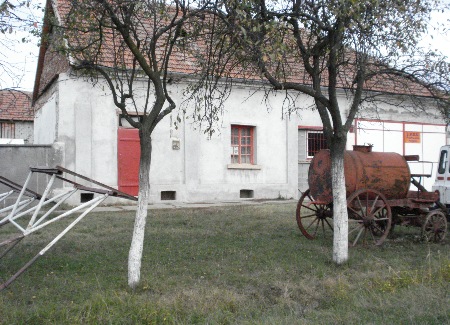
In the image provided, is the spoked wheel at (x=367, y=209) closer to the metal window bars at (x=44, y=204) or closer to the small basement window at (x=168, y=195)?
the metal window bars at (x=44, y=204)

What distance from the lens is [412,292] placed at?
21.5 feet

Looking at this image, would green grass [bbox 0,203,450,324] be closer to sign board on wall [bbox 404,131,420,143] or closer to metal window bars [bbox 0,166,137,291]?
metal window bars [bbox 0,166,137,291]

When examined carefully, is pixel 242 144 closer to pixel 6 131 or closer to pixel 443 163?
pixel 443 163

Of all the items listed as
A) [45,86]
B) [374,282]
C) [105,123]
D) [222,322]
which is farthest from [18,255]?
[45,86]

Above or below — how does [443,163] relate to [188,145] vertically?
below

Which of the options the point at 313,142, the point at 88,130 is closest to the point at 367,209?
the point at 88,130

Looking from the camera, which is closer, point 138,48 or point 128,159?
point 138,48

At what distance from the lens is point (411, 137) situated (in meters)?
21.3

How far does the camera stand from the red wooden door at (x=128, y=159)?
1580 centimetres

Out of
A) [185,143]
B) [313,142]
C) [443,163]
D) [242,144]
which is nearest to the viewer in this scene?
→ [443,163]

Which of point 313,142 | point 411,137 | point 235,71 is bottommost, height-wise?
point 313,142

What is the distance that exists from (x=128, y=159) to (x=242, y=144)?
4.17 meters

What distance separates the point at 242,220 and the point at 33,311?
7444mm

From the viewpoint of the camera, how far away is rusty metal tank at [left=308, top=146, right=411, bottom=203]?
9.77m
